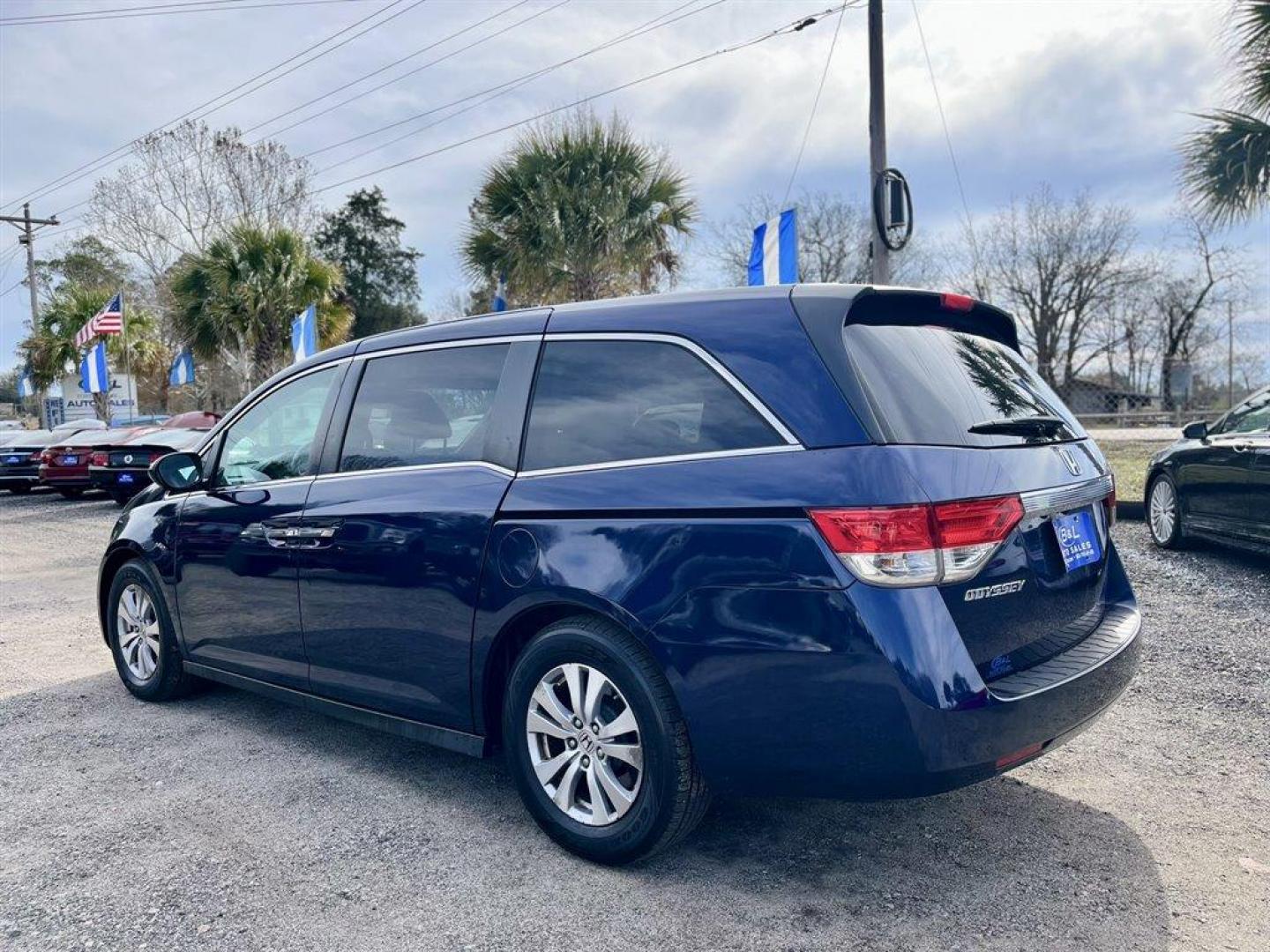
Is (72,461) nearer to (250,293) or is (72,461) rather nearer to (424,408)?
(250,293)

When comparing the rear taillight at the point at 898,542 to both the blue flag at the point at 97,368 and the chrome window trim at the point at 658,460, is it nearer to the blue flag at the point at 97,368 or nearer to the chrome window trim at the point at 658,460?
the chrome window trim at the point at 658,460

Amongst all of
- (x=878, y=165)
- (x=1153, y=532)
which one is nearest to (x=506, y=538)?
(x=1153, y=532)

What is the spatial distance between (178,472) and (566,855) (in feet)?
8.81

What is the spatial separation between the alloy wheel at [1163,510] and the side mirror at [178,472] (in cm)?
718

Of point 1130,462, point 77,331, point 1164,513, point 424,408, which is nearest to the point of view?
point 424,408

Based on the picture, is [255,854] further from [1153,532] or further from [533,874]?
[1153,532]

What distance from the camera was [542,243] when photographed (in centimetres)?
1766

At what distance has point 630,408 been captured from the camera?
3.15 meters

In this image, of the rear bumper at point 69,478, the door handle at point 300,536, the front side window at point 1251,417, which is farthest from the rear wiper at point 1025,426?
the rear bumper at point 69,478

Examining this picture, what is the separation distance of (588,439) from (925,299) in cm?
117

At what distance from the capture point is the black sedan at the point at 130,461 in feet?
48.8

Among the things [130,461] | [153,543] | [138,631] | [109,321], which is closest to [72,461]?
[130,461]

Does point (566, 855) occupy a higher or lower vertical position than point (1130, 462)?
lower

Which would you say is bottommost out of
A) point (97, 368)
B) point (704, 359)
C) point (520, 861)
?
point (520, 861)
